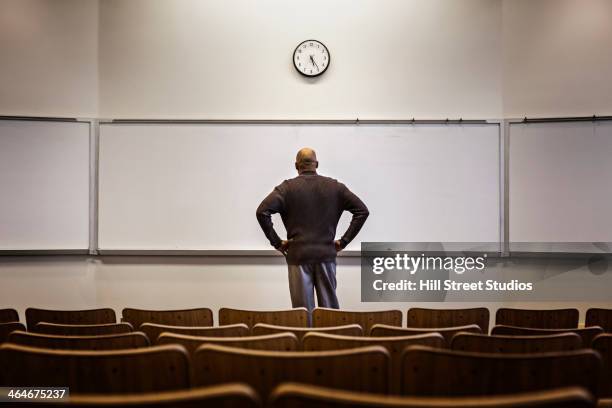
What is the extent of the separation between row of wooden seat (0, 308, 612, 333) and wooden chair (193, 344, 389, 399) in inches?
58.7

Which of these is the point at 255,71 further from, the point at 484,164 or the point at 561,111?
the point at 561,111

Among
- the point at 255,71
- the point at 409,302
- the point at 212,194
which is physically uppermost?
the point at 255,71

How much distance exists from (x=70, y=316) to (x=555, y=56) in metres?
5.06

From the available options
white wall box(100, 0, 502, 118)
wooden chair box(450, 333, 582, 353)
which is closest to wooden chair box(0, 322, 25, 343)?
wooden chair box(450, 333, 582, 353)

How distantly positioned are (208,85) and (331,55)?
4.32 ft

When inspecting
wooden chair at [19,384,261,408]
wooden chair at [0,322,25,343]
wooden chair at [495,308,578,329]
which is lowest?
wooden chair at [495,308,578,329]

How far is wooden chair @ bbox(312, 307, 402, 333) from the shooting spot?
10.5 ft

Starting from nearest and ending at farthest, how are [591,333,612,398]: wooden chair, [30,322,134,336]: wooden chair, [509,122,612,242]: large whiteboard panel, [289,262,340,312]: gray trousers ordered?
[591,333,612,398]: wooden chair → [30,322,134,336]: wooden chair → [289,262,340,312]: gray trousers → [509,122,612,242]: large whiteboard panel

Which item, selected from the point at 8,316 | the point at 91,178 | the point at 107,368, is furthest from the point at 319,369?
the point at 91,178

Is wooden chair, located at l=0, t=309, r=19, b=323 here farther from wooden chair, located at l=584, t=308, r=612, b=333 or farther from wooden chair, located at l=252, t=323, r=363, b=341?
wooden chair, located at l=584, t=308, r=612, b=333

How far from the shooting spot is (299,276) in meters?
4.28

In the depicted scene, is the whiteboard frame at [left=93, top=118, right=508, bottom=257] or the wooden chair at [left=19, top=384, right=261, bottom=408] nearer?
the wooden chair at [left=19, top=384, right=261, bottom=408]

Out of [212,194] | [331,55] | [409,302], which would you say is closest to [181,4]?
[331,55]

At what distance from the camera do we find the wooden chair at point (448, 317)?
3273 mm
